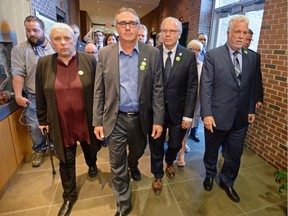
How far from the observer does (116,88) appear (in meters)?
1.44

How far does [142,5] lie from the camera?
354 inches

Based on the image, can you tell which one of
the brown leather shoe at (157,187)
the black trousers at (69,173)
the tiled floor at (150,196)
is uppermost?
the black trousers at (69,173)

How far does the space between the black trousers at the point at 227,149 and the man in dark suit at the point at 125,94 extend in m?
0.65

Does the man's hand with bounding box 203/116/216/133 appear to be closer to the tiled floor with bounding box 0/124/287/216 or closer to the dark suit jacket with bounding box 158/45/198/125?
the dark suit jacket with bounding box 158/45/198/125

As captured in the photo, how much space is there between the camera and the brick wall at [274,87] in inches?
92.2

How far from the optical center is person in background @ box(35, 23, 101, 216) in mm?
1522

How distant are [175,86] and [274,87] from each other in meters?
1.54

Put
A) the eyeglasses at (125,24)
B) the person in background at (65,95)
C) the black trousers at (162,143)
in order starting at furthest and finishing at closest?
the black trousers at (162,143) < the person in background at (65,95) < the eyeglasses at (125,24)

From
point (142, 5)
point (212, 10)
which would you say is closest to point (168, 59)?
point (212, 10)

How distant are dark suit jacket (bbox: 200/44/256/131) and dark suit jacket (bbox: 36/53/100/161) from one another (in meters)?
1.01

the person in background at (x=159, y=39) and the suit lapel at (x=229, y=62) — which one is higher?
the person in background at (x=159, y=39)

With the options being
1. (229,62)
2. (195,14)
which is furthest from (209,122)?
(195,14)

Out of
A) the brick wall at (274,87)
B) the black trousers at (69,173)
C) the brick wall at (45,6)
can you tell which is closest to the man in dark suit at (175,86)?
the black trousers at (69,173)

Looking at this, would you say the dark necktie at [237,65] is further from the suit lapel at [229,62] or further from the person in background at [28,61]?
the person in background at [28,61]
